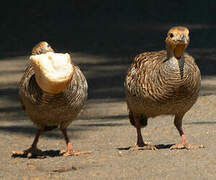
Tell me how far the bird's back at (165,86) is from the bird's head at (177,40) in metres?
0.10

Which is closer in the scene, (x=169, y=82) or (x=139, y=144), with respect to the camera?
(x=169, y=82)

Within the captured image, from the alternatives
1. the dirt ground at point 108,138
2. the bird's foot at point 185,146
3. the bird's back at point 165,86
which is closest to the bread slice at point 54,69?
the dirt ground at point 108,138

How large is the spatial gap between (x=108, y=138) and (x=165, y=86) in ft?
6.71

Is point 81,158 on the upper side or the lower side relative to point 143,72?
lower

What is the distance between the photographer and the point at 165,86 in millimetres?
8938

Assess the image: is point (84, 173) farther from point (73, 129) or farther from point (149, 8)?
point (149, 8)

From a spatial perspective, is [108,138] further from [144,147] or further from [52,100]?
[52,100]

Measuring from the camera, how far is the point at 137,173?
7699 millimetres

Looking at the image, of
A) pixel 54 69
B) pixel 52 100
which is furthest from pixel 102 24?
pixel 54 69

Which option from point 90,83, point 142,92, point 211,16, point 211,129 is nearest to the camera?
point 142,92

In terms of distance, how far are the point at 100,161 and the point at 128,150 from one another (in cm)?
92

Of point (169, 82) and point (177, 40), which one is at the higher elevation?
point (177, 40)

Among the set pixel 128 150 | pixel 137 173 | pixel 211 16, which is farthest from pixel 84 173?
pixel 211 16

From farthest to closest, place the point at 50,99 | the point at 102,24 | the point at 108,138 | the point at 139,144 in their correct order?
the point at 102,24 → the point at 108,138 → the point at 139,144 → the point at 50,99
